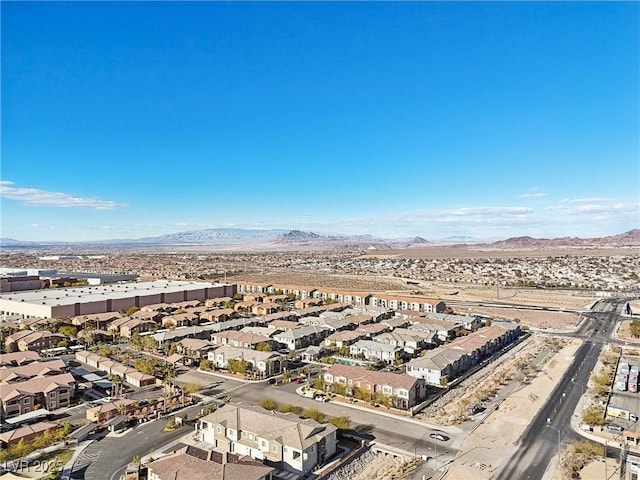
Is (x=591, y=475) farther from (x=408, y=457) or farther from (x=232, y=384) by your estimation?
(x=232, y=384)

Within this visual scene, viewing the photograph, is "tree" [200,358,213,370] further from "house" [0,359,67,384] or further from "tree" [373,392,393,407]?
"tree" [373,392,393,407]

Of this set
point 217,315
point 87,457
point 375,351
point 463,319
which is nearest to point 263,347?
point 375,351

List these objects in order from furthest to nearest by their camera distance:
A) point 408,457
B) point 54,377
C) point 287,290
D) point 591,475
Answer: point 287,290 → point 54,377 → point 408,457 → point 591,475

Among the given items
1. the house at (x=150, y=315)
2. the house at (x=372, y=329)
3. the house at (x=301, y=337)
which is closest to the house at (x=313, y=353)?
the house at (x=301, y=337)

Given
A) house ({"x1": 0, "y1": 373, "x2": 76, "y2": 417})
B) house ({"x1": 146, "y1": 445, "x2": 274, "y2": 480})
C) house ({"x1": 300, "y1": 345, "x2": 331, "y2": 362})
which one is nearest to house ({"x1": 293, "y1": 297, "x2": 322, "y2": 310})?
house ({"x1": 300, "y1": 345, "x2": 331, "y2": 362})

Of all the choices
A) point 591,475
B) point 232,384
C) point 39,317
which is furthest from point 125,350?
point 591,475

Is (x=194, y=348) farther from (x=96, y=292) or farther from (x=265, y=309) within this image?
(x=96, y=292)
